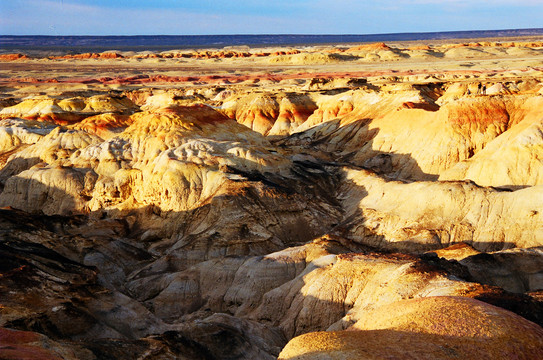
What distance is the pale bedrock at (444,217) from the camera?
32281 millimetres

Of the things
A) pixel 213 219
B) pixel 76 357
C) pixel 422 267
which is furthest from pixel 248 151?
pixel 76 357

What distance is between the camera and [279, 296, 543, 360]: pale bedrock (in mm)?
14070

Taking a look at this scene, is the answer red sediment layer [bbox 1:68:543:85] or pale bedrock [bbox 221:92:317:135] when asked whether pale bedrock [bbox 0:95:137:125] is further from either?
red sediment layer [bbox 1:68:543:85]

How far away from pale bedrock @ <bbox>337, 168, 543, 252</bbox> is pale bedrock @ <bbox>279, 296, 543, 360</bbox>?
55.1 feet

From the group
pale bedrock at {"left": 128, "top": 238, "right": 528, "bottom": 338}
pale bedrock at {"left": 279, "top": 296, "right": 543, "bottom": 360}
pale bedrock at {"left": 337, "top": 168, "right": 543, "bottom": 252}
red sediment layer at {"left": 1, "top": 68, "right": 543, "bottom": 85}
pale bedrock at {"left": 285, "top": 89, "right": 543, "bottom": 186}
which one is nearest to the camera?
pale bedrock at {"left": 279, "top": 296, "right": 543, "bottom": 360}

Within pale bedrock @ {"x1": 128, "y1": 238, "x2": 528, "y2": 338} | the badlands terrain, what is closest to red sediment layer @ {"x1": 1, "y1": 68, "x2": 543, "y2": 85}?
the badlands terrain

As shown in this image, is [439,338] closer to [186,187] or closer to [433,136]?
[186,187]

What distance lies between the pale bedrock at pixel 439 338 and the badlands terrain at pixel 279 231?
51mm

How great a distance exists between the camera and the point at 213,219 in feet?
115

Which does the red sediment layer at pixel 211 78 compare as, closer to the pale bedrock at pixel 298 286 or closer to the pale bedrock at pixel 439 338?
the pale bedrock at pixel 298 286

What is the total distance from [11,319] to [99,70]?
147201mm

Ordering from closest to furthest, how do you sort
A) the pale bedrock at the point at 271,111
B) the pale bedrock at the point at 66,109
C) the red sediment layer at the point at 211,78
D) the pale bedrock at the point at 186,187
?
1. the pale bedrock at the point at 186,187
2. the pale bedrock at the point at 66,109
3. the pale bedrock at the point at 271,111
4. the red sediment layer at the point at 211,78

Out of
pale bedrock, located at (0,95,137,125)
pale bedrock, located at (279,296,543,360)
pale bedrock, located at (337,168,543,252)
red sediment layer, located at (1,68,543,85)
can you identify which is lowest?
red sediment layer, located at (1,68,543,85)

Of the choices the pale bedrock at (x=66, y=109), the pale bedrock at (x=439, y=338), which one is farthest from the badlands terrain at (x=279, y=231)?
the pale bedrock at (x=66, y=109)
